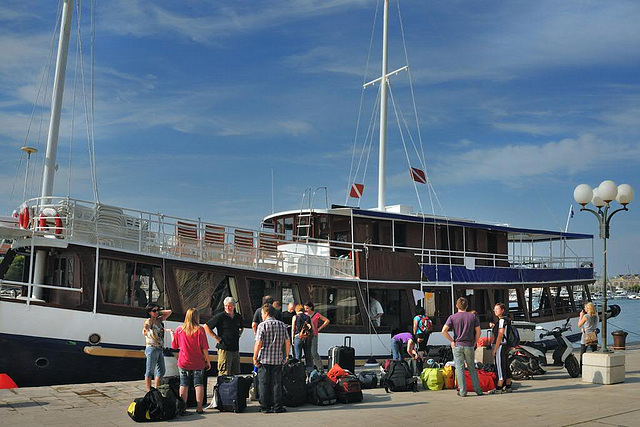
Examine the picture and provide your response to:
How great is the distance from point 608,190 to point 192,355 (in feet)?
30.4

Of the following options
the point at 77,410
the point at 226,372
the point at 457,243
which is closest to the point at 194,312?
the point at 226,372

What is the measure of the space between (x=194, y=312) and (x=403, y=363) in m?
4.41

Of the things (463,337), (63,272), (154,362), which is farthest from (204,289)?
(463,337)

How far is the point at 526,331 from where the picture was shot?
16.4m

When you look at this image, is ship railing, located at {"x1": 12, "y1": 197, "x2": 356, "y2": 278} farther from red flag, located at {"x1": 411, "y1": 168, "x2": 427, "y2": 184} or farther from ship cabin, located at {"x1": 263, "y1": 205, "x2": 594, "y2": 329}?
red flag, located at {"x1": 411, "y1": 168, "x2": 427, "y2": 184}

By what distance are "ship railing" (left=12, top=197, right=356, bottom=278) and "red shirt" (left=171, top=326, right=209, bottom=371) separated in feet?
15.8

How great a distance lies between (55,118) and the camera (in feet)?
47.4

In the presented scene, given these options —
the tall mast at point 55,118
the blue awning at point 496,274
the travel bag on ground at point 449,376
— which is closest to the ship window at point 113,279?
the tall mast at point 55,118

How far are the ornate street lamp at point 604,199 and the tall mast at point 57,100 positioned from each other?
11.9m

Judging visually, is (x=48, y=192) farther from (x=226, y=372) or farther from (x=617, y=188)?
(x=617, y=188)

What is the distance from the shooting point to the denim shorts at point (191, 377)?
8938 millimetres

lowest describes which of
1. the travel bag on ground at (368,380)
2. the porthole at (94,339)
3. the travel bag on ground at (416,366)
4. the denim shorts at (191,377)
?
the travel bag on ground at (368,380)

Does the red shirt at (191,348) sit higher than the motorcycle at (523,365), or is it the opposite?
the red shirt at (191,348)

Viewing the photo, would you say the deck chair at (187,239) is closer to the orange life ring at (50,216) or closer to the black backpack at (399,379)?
the orange life ring at (50,216)
